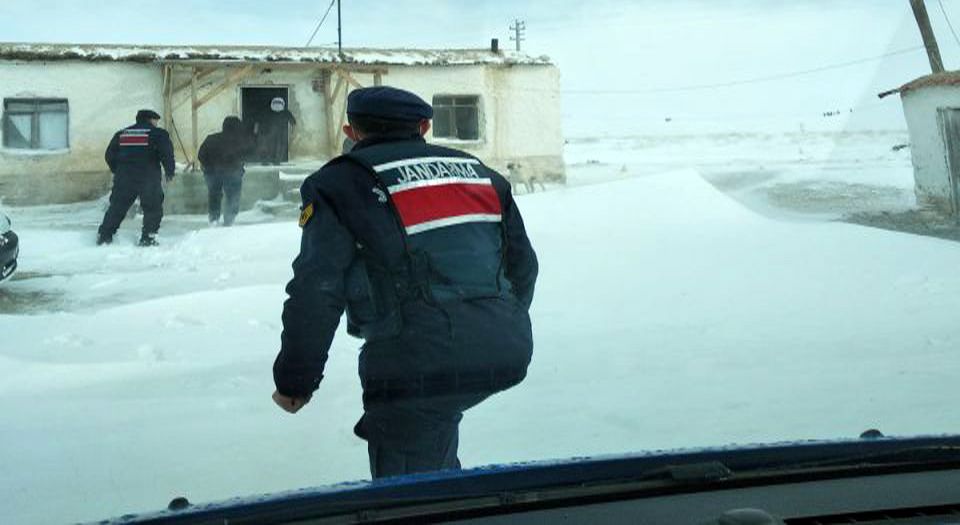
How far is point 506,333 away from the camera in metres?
2.59

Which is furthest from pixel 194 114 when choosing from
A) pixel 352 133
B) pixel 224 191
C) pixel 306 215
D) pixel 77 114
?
pixel 306 215

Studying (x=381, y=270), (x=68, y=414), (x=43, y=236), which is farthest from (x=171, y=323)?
(x=43, y=236)

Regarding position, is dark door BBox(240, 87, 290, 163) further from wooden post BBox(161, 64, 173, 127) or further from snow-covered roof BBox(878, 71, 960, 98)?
snow-covered roof BBox(878, 71, 960, 98)

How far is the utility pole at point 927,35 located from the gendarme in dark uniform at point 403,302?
1898 cm

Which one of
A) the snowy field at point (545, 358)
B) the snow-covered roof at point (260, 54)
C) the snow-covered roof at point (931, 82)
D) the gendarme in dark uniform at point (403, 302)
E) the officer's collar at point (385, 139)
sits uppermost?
the snow-covered roof at point (260, 54)

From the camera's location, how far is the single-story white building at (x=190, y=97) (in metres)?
17.4

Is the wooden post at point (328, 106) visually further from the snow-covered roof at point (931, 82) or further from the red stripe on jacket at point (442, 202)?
the red stripe on jacket at point (442, 202)

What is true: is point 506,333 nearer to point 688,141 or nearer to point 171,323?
point 171,323

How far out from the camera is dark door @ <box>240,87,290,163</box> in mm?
18797

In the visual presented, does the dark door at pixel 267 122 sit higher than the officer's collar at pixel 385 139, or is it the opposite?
the dark door at pixel 267 122

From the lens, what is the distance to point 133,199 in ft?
40.3

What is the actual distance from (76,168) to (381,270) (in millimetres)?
Answer: 16624

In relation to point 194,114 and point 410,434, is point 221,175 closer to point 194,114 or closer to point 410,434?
point 194,114

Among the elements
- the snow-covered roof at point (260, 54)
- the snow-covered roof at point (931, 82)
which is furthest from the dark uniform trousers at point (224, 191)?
the snow-covered roof at point (931, 82)
